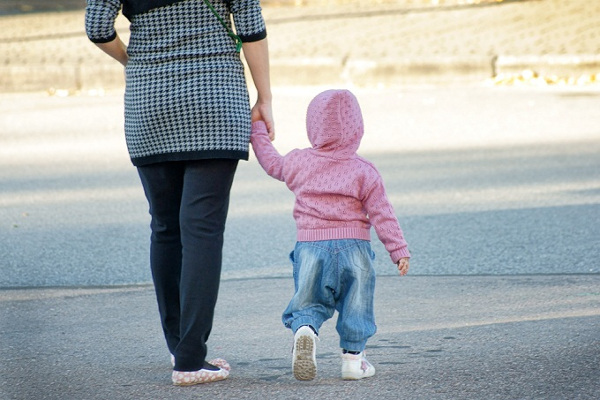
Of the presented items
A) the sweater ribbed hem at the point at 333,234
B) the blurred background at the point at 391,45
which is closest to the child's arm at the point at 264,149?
the sweater ribbed hem at the point at 333,234

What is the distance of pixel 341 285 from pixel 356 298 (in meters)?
0.07

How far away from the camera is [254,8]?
337cm

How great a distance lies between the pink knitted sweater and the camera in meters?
3.41

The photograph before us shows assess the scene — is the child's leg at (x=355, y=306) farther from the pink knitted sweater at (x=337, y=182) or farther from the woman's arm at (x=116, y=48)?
the woman's arm at (x=116, y=48)

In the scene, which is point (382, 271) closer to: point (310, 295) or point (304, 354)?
point (310, 295)

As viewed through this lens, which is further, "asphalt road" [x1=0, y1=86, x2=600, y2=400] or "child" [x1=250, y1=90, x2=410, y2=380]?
"asphalt road" [x1=0, y1=86, x2=600, y2=400]

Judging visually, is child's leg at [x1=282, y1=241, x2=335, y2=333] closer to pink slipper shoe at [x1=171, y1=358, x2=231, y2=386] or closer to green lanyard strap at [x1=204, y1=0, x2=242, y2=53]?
pink slipper shoe at [x1=171, y1=358, x2=231, y2=386]

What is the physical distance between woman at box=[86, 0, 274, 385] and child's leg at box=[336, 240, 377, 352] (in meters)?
0.42

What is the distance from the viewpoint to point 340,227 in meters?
3.45

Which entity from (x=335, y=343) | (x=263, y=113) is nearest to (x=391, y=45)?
(x=335, y=343)

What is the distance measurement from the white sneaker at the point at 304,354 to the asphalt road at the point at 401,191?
1877 millimetres

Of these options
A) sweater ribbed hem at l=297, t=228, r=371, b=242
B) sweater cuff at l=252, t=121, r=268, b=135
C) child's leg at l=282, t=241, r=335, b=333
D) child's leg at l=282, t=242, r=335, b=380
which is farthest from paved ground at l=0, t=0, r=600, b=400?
sweater cuff at l=252, t=121, r=268, b=135

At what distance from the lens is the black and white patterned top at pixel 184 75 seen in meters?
3.31

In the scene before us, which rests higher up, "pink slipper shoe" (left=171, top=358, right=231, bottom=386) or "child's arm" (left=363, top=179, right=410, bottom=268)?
"child's arm" (left=363, top=179, right=410, bottom=268)
